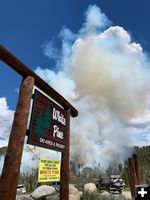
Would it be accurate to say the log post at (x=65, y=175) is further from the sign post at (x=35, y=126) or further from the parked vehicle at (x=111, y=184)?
the parked vehicle at (x=111, y=184)

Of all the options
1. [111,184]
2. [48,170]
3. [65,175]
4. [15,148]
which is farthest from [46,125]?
[111,184]

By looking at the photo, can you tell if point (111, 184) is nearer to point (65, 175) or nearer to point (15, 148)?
point (65, 175)

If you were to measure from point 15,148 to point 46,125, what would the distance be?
119cm

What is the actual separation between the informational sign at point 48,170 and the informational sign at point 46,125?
291 millimetres

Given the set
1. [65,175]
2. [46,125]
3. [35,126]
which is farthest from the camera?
[65,175]

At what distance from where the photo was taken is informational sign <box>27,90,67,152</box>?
4973 mm

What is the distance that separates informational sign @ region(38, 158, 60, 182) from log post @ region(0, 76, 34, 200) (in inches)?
36.9

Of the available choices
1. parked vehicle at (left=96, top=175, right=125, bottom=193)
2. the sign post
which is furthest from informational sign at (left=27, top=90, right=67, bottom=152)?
parked vehicle at (left=96, top=175, right=125, bottom=193)

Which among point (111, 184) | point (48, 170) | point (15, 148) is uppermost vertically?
point (111, 184)

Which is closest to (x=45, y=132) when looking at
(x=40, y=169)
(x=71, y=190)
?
(x=40, y=169)

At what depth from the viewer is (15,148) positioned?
4285 millimetres

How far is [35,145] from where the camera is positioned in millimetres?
4945

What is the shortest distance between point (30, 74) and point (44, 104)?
0.67 meters

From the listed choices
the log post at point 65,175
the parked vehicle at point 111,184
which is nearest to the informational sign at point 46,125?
the log post at point 65,175
